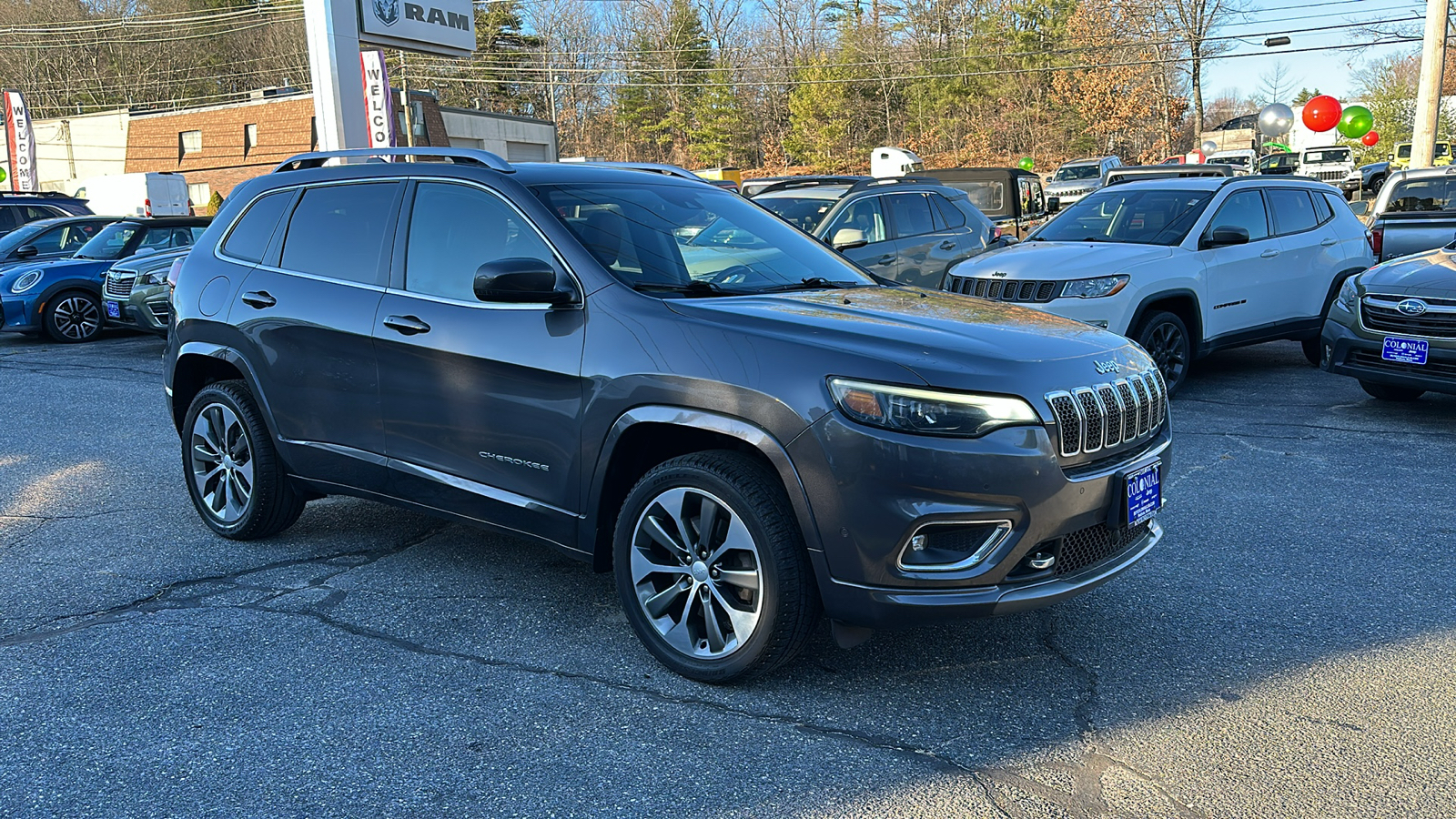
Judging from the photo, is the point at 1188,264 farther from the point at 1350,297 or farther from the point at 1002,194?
the point at 1002,194

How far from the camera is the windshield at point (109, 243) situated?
15094mm

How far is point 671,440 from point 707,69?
73376 millimetres

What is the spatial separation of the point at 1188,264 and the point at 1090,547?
606 cm

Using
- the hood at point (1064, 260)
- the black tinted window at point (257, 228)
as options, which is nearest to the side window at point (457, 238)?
the black tinted window at point (257, 228)

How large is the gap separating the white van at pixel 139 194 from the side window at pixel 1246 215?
26.5 meters

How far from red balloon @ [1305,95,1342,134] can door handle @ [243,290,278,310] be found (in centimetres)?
2847

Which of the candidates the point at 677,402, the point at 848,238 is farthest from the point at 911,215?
the point at 677,402

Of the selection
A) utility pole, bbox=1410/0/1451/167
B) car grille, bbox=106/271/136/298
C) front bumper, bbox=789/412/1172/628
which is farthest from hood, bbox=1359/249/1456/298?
utility pole, bbox=1410/0/1451/167

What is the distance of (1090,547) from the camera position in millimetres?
3605

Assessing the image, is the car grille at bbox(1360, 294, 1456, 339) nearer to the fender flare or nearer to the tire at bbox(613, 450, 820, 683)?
the tire at bbox(613, 450, 820, 683)

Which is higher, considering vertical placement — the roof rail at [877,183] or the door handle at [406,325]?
the roof rail at [877,183]

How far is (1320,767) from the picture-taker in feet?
10.4

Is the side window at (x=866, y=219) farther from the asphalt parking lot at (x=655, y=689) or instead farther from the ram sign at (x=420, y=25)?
the ram sign at (x=420, y=25)

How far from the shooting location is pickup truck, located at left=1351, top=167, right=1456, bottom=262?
12662 mm
